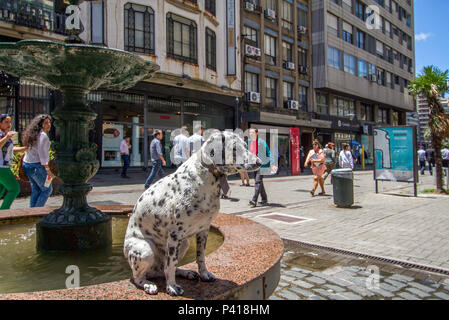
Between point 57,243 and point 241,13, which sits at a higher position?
point 241,13

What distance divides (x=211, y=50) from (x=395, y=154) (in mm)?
12966

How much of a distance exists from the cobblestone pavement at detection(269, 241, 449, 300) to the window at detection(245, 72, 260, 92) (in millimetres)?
21703

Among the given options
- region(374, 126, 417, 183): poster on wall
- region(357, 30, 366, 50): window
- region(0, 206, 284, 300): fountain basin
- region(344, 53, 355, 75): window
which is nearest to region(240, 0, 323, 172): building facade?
region(344, 53, 355, 75): window

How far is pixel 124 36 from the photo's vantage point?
16297mm

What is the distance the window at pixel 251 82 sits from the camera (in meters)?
25.0

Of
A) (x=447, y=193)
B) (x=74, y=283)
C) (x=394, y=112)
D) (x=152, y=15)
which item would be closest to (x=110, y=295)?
(x=74, y=283)

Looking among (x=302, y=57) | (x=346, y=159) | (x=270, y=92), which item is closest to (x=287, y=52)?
(x=302, y=57)

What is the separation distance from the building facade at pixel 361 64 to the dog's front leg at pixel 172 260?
3038cm

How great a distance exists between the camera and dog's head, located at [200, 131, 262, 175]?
1.94m

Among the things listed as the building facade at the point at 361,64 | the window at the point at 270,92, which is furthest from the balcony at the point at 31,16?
the building facade at the point at 361,64

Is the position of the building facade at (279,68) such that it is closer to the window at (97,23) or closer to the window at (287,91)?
the window at (287,91)

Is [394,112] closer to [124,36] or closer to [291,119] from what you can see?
[291,119]

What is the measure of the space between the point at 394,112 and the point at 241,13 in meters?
30.5

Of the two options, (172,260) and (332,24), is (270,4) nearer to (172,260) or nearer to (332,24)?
(332,24)
